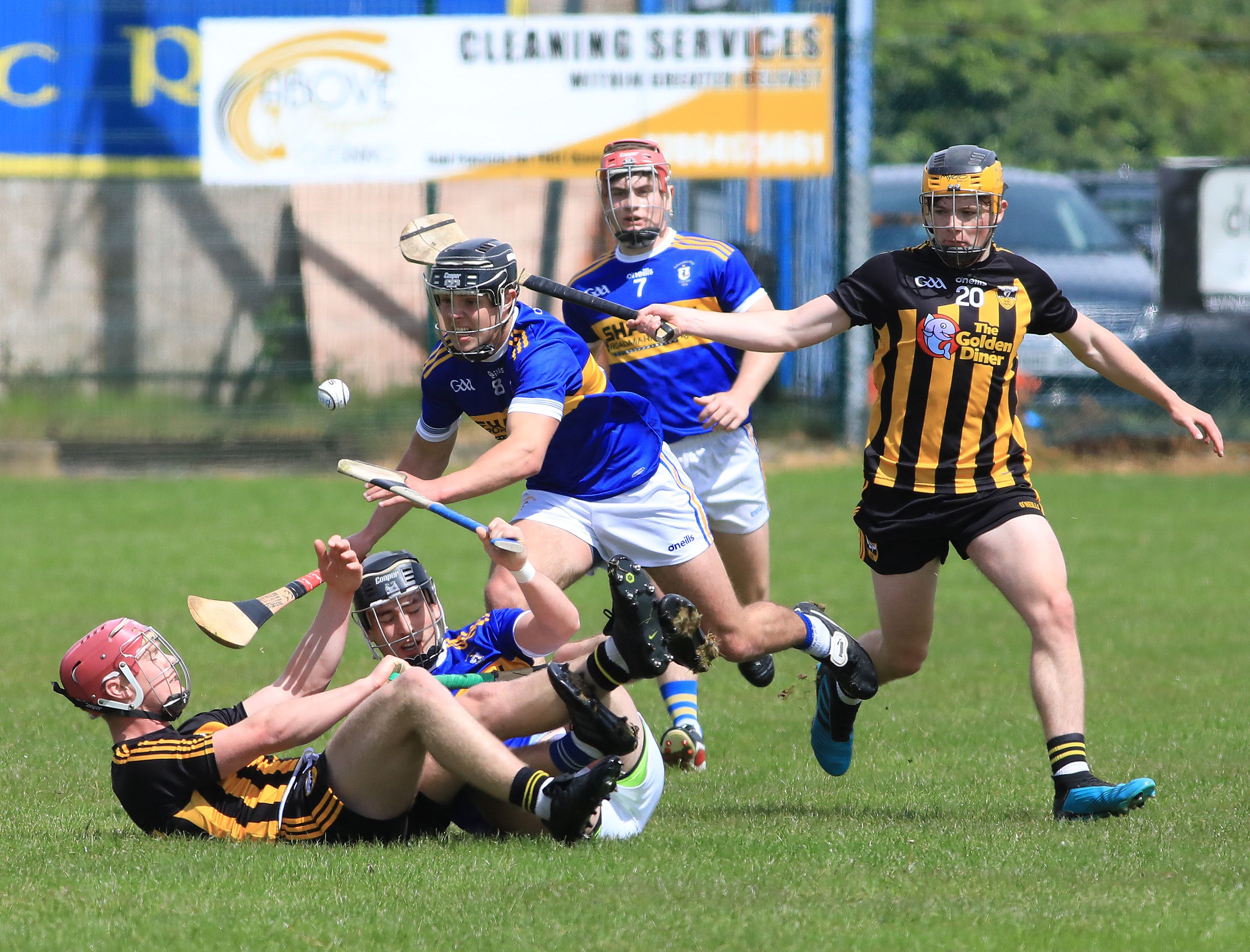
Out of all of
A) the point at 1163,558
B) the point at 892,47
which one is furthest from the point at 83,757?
the point at 892,47

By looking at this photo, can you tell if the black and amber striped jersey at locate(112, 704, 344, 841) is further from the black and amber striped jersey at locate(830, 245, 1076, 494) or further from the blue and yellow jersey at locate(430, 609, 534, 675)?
the black and amber striped jersey at locate(830, 245, 1076, 494)

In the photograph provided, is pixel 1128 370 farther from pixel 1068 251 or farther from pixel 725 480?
pixel 1068 251

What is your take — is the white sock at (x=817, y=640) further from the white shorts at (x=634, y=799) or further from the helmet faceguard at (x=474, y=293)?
the helmet faceguard at (x=474, y=293)

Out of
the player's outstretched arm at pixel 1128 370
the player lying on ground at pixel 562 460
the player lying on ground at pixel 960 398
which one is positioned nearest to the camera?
the player lying on ground at pixel 960 398

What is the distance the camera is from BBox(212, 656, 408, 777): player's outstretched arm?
4555 mm

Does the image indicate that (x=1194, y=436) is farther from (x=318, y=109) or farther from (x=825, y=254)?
(x=318, y=109)

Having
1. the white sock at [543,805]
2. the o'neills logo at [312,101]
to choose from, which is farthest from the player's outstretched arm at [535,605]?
the o'neills logo at [312,101]

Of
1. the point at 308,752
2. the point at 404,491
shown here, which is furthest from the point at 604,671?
the point at 308,752

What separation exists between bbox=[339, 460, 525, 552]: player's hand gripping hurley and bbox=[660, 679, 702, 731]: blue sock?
68.5 inches

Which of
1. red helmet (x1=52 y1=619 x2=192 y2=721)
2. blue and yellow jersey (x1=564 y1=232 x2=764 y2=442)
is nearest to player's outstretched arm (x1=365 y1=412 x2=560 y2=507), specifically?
red helmet (x1=52 y1=619 x2=192 y2=721)

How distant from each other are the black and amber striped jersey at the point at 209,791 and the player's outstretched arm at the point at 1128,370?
9.14 feet

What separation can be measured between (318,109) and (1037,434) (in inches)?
289

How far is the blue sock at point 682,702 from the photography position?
247 inches

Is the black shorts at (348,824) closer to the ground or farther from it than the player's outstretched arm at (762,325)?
closer to the ground
